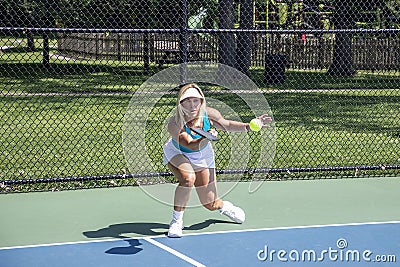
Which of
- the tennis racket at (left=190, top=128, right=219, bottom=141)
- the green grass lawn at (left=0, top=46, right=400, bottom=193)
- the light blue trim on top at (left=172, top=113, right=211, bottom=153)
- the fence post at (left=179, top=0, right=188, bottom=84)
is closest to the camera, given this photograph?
the tennis racket at (left=190, top=128, right=219, bottom=141)

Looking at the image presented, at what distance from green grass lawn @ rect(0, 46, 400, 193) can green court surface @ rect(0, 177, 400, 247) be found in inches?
40.3

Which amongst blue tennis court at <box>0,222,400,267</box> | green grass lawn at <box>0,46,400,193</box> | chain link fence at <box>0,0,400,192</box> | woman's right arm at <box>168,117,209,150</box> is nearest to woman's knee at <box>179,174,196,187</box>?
woman's right arm at <box>168,117,209,150</box>

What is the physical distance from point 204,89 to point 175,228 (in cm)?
1255

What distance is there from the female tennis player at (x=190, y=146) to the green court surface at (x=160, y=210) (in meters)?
0.33

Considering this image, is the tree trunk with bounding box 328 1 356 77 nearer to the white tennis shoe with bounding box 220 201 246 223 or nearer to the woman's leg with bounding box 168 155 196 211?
the white tennis shoe with bounding box 220 201 246 223

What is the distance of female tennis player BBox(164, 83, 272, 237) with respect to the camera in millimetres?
6645

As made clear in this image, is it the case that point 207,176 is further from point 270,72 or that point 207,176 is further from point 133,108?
point 270,72

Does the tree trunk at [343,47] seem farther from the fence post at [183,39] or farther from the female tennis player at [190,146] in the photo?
the female tennis player at [190,146]

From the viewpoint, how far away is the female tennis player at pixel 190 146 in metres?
6.64

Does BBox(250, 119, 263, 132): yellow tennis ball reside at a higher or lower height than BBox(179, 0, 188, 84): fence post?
lower

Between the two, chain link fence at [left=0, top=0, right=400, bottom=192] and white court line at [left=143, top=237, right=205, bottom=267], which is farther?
chain link fence at [left=0, top=0, right=400, bottom=192]

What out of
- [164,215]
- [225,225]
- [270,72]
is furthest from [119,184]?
[270,72]

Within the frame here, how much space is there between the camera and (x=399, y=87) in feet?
66.5

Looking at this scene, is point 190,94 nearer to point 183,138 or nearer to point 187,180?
point 183,138
